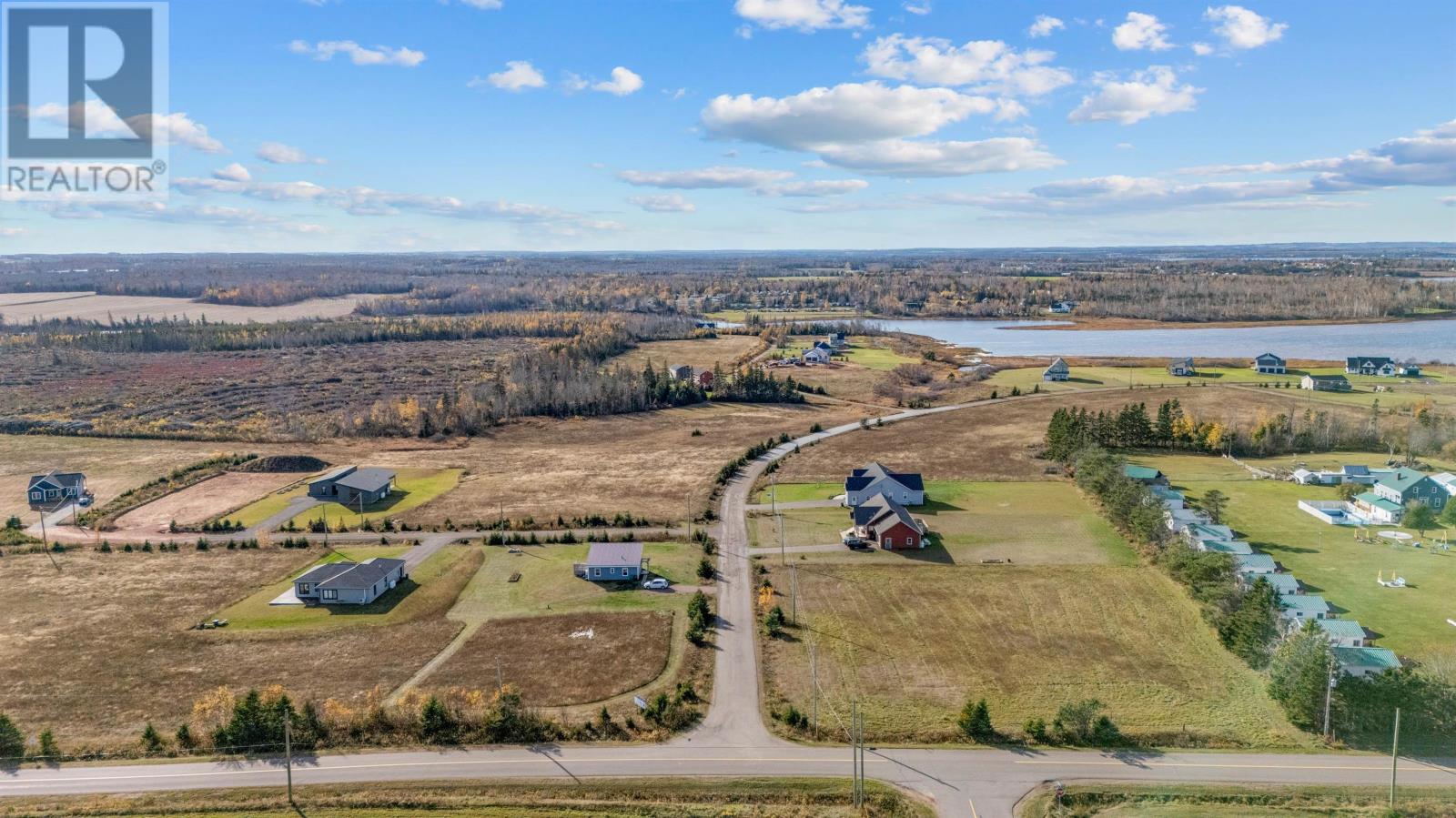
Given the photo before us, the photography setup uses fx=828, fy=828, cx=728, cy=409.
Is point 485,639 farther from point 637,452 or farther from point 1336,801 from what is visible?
point 637,452

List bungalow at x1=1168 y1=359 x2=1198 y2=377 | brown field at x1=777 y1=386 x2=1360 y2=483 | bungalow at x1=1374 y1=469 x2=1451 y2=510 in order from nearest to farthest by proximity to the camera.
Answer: bungalow at x1=1374 y1=469 x2=1451 y2=510, brown field at x1=777 y1=386 x2=1360 y2=483, bungalow at x1=1168 y1=359 x2=1198 y2=377

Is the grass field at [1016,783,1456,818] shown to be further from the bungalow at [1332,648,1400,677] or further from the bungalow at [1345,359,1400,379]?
the bungalow at [1345,359,1400,379]

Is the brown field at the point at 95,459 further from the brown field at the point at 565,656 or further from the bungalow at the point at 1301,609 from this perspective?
the bungalow at the point at 1301,609

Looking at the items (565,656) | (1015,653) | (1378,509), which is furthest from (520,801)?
(1378,509)

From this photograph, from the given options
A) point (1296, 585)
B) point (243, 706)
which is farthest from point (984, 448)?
point (243, 706)

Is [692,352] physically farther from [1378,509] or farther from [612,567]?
[1378,509]

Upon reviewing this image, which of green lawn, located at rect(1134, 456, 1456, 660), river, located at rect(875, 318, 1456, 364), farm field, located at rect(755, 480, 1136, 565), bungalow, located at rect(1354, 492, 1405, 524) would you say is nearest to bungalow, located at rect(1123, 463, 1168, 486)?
green lawn, located at rect(1134, 456, 1456, 660)

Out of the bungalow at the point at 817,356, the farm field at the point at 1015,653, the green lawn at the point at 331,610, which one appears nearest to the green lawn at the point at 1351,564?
the farm field at the point at 1015,653
